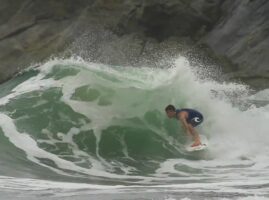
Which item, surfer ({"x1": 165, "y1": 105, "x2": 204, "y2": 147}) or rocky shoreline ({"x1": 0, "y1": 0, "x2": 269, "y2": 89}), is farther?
rocky shoreline ({"x1": 0, "y1": 0, "x2": 269, "y2": 89})

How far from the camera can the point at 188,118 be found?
10.9 m

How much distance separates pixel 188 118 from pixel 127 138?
1235 millimetres

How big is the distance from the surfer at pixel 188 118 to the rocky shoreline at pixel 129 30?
5.61 metres

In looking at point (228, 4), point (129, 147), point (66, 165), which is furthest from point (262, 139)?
point (228, 4)

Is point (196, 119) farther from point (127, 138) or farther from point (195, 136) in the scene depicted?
point (127, 138)

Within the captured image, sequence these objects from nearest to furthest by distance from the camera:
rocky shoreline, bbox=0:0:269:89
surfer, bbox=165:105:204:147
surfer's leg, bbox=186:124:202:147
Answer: surfer's leg, bbox=186:124:202:147
surfer, bbox=165:105:204:147
rocky shoreline, bbox=0:0:269:89

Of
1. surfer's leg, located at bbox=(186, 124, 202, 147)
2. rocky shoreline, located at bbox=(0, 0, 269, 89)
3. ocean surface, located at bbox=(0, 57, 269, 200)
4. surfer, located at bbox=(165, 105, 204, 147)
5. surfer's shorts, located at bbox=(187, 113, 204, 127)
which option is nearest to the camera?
ocean surface, located at bbox=(0, 57, 269, 200)

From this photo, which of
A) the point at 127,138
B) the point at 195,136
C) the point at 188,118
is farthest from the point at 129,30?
the point at 195,136

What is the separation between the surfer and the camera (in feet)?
35.0

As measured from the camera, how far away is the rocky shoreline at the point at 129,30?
1714cm

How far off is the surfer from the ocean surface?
0.33m

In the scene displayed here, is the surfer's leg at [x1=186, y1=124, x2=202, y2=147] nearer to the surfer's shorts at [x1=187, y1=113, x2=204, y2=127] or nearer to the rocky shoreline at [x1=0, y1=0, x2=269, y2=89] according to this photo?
the surfer's shorts at [x1=187, y1=113, x2=204, y2=127]

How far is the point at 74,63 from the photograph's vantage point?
15.3m

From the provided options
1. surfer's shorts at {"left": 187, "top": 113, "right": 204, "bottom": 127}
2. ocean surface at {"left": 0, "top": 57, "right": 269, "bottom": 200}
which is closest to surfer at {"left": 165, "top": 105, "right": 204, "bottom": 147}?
surfer's shorts at {"left": 187, "top": 113, "right": 204, "bottom": 127}
